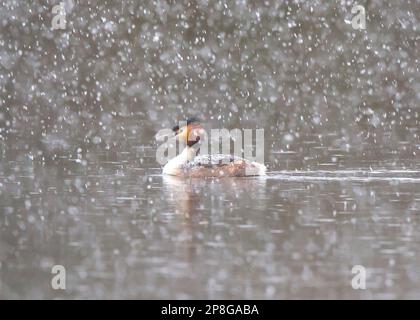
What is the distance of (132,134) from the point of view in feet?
75.8

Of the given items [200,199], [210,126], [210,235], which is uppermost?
[210,126]

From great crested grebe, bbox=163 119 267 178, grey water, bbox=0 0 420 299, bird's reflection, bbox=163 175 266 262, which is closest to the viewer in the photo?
grey water, bbox=0 0 420 299

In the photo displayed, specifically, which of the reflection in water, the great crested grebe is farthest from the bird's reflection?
the great crested grebe

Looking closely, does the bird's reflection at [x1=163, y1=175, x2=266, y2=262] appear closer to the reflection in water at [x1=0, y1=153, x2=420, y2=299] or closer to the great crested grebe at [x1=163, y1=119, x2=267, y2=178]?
the reflection in water at [x1=0, y1=153, x2=420, y2=299]

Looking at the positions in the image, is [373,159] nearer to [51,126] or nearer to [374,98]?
[51,126]

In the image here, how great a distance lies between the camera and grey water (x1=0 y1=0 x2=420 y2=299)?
905cm

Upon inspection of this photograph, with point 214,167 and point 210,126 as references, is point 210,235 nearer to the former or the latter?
point 214,167

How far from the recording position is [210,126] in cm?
2514

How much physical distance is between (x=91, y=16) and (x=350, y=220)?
29.0m

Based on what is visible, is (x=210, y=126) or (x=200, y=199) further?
(x=210, y=126)

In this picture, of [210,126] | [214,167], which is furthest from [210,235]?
[210,126]

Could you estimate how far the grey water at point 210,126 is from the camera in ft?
29.7

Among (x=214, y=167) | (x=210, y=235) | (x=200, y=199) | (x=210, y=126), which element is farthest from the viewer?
(x=210, y=126)
